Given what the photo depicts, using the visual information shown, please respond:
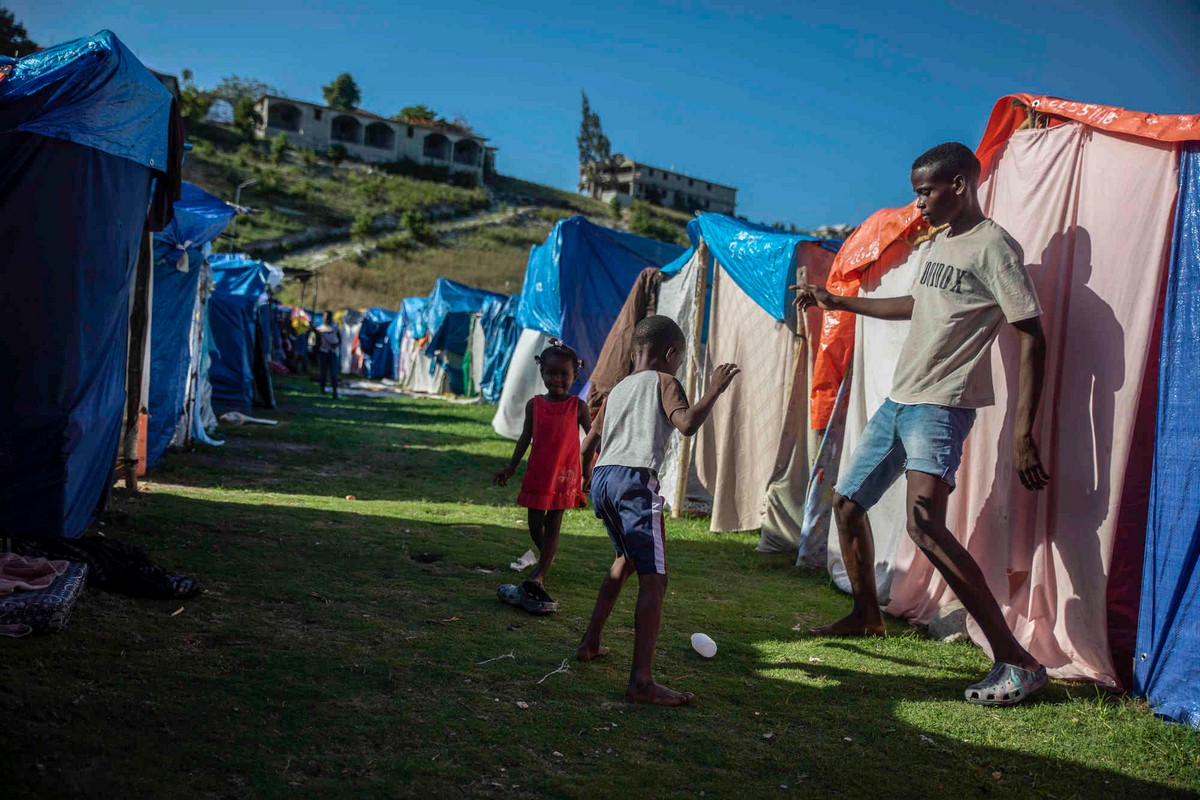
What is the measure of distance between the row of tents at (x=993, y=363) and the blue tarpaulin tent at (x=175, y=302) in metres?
1.79

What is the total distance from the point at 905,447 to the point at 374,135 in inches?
3180

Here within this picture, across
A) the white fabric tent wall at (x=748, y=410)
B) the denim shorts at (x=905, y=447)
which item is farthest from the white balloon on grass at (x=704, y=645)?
the white fabric tent wall at (x=748, y=410)

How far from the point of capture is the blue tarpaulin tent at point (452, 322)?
78.4 feet

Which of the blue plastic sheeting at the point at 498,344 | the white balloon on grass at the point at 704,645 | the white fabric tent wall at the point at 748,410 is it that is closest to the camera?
the white balloon on grass at the point at 704,645

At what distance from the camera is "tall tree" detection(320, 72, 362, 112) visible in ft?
273

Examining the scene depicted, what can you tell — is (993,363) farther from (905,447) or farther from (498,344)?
(498,344)

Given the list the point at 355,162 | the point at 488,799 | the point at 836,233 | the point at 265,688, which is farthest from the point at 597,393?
the point at 355,162

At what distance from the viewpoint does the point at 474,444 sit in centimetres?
1320

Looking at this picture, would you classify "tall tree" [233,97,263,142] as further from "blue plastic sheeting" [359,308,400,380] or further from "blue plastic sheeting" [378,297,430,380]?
"blue plastic sheeting" [378,297,430,380]

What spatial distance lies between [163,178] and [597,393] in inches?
138

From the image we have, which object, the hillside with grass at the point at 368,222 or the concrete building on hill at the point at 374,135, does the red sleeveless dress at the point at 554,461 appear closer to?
the hillside with grass at the point at 368,222

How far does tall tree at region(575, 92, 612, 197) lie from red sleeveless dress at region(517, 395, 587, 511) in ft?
298

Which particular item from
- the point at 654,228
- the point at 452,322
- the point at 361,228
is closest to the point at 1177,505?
the point at 452,322

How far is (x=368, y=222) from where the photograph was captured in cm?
5662
